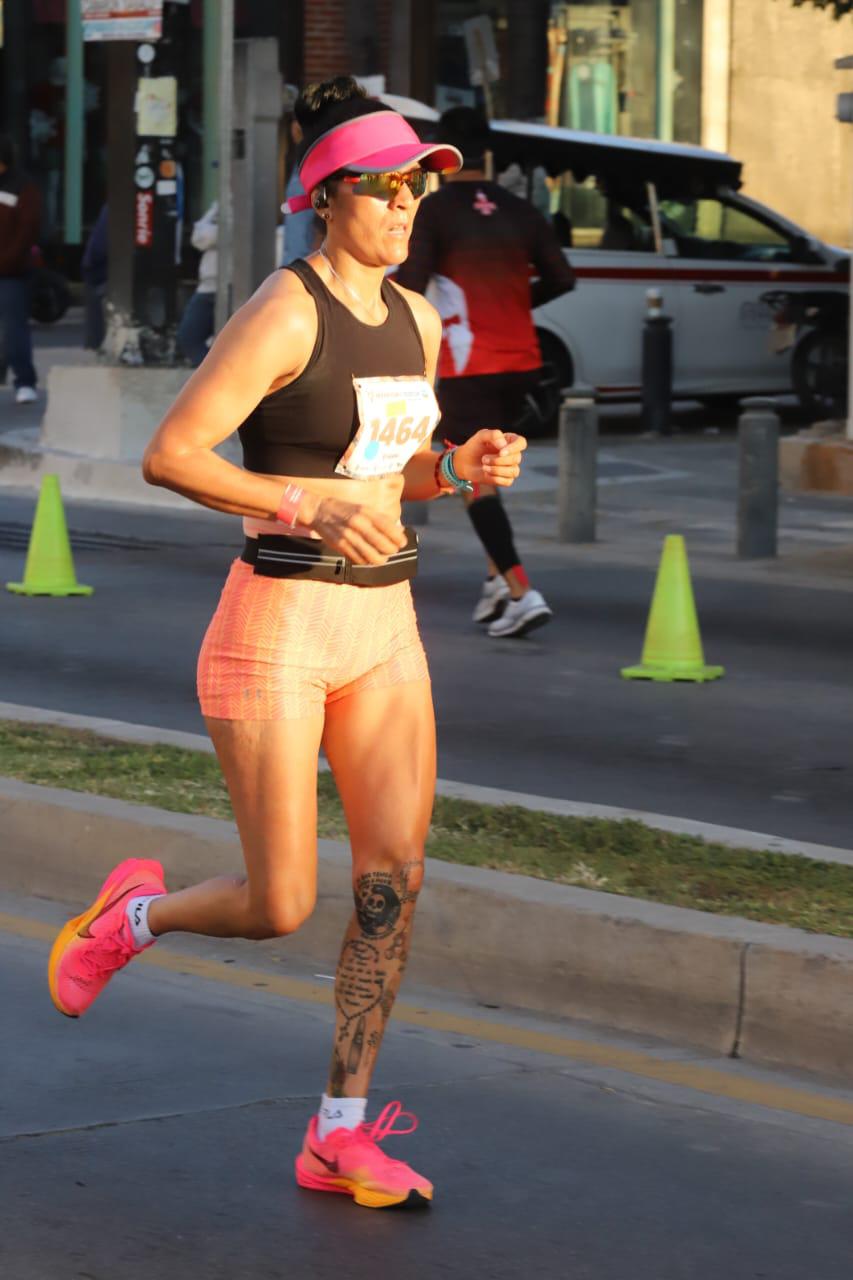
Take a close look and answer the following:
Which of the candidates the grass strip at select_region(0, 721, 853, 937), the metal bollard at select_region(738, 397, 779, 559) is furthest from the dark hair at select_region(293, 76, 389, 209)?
the metal bollard at select_region(738, 397, 779, 559)

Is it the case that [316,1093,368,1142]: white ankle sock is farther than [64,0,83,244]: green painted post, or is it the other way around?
[64,0,83,244]: green painted post

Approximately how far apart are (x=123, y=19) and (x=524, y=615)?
6913mm

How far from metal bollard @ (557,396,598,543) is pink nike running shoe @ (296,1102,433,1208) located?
32.0 ft

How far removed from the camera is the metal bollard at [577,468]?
46.6 feet

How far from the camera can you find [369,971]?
15.4 feet

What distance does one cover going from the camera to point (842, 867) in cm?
643

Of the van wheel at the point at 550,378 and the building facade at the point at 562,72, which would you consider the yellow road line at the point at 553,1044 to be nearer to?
the van wheel at the point at 550,378

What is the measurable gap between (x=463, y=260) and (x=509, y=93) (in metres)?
21.5

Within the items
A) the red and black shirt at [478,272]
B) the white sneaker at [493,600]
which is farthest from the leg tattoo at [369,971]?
the white sneaker at [493,600]

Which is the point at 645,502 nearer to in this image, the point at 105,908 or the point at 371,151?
the point at 105,908

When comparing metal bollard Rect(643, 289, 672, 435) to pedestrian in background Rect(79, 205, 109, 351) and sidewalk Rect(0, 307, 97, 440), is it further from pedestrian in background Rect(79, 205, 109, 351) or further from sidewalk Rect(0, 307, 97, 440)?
pedestrian in background Rect(79, 205, 109, 351)

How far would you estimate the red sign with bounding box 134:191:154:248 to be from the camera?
56.6ft

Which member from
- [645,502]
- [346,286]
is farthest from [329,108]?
[645,502]

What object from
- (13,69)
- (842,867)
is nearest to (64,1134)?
(842,867)
